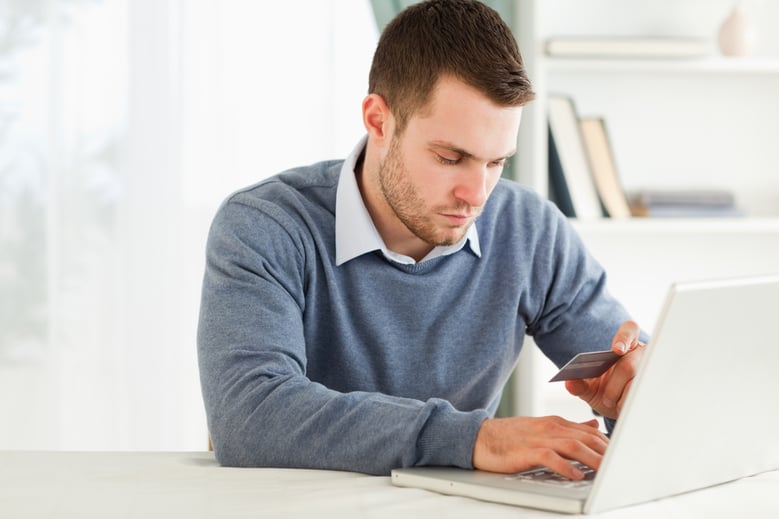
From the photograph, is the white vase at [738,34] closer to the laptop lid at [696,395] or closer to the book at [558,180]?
the book at [558,180]

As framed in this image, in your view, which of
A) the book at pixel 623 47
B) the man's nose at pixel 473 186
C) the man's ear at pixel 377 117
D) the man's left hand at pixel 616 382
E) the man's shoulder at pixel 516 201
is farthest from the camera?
the book at pixel 623 47

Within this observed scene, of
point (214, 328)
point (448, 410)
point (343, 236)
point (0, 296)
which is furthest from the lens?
point (0, 296)

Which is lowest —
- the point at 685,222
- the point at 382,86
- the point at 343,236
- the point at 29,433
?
the point at 29,433

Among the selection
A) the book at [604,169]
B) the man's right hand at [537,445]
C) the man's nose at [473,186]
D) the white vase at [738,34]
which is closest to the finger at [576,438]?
the man's right hand at [537,445]

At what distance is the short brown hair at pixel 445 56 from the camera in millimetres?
1405

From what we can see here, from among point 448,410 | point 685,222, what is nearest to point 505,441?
point 448,410

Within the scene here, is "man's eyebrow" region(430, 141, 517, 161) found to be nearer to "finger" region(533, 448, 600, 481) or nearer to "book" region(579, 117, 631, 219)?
"finger" region(533, 448, 600, 481)

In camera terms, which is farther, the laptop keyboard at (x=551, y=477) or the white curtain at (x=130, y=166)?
Result: the white curtain at (x=130, y=166)

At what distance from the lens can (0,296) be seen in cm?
263

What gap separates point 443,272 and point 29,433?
1559 mm

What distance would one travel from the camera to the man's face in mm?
1401

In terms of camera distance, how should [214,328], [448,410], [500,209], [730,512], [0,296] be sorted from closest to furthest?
[730,512], [448,410], [214,328], [500,209], [0,296]

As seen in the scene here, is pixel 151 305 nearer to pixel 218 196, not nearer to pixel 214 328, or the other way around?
pixel 218 196

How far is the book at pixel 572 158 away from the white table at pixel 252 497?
1.58 m
